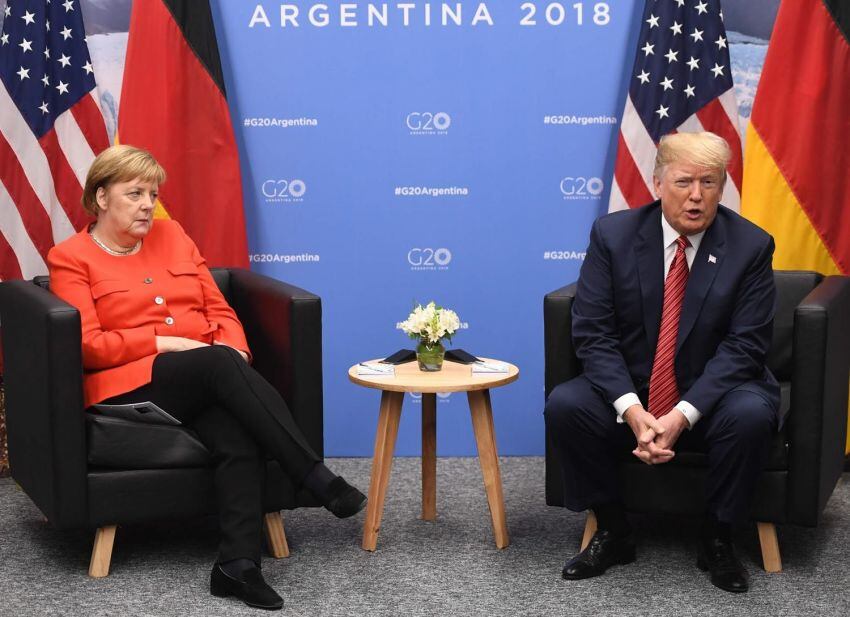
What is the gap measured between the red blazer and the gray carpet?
54cm

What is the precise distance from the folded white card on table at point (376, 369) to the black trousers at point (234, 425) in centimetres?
42

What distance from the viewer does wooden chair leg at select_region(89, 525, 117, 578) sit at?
118 inches

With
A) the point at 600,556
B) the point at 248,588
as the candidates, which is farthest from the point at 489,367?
the point at 248,588

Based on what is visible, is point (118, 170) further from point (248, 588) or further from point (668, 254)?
point (668, 254)

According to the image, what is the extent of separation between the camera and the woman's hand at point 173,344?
3107 mm

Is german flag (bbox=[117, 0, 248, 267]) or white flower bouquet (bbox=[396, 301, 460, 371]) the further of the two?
german flag (bbox=[117, 0, 248, 267])

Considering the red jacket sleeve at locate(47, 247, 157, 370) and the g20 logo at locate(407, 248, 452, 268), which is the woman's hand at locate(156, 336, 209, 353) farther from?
the g20 logo at locate(407, 248, 452, 268)

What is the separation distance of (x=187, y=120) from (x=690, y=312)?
210cm

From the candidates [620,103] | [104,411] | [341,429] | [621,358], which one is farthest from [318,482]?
[620,103]

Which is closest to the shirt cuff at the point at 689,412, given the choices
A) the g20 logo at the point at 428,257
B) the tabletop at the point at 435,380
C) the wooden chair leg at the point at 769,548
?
the wooden chair leg at the point at 769,548

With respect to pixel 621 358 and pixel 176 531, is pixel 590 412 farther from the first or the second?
pixel 176 531

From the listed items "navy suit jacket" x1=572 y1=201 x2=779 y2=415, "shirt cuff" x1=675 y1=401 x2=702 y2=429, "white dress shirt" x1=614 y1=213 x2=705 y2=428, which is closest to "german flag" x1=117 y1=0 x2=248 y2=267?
"navy suit jacket" x1=572 y1=201 x2=779 y2=415

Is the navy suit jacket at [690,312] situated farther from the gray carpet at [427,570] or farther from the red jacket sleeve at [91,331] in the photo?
the red jacket sleeve at [91,331]

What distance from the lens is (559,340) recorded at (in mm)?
3145
